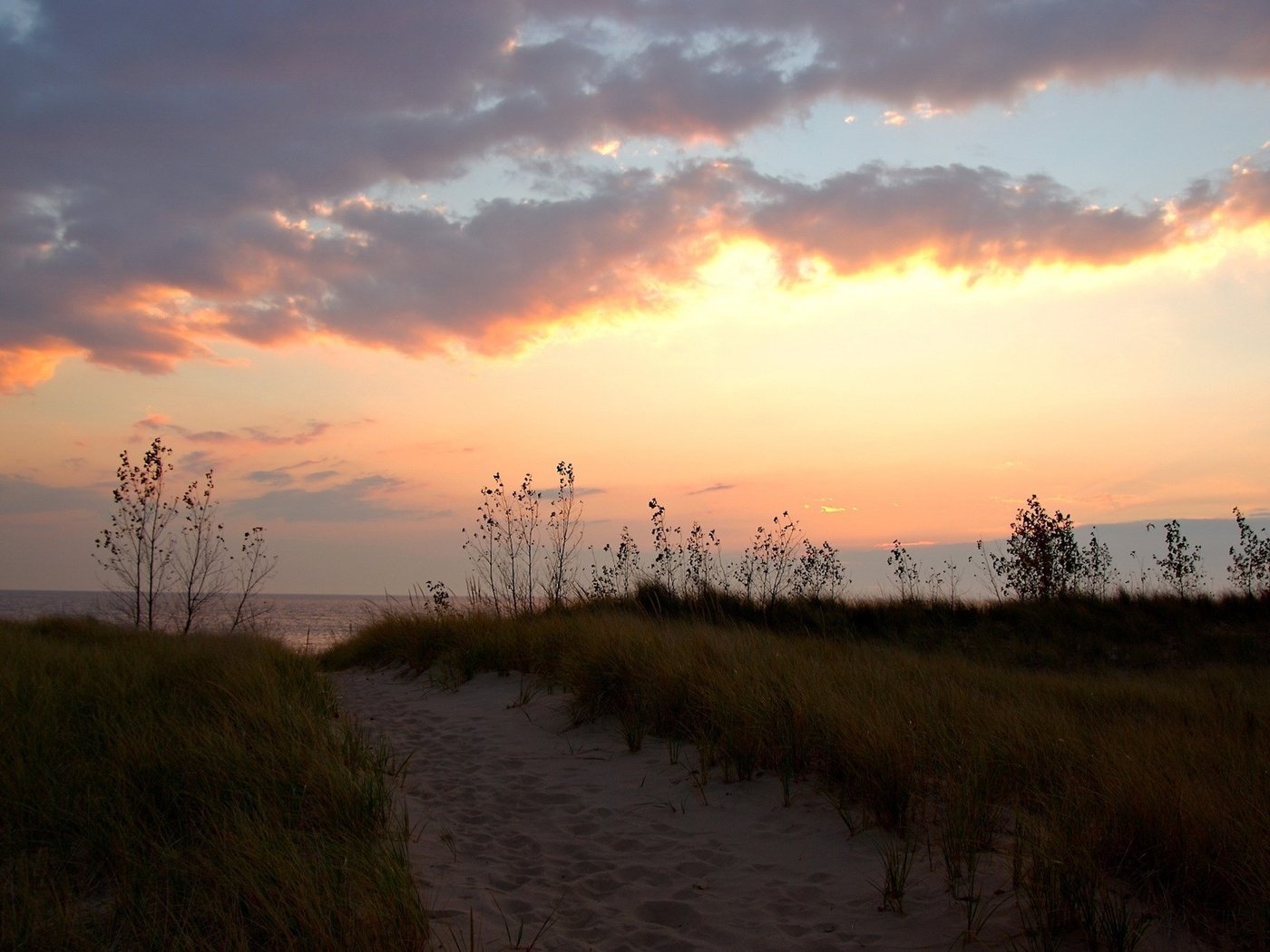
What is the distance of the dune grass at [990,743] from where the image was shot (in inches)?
136

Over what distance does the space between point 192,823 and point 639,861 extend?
8.00 ft

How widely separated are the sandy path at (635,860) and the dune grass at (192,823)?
1.45ft

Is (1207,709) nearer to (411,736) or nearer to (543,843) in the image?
(543,843)

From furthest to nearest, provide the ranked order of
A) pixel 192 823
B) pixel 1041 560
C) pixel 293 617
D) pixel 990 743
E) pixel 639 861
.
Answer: pixel 293 617 < pixel 1041 560 < pixel 990 743 < pixel 639 861 < pixel 192 823

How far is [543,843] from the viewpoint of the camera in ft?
15.5

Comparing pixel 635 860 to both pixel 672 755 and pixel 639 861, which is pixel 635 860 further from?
pixel 672 755

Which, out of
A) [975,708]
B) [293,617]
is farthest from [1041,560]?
[293,617]

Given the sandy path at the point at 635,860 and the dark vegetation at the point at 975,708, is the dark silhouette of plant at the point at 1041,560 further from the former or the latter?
the sandy path at the point at 635,860

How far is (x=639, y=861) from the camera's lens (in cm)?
441

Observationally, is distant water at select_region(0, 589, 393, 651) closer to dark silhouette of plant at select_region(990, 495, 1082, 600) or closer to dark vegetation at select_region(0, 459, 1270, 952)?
dark vegetation at select_region(0, 459, 1270, 952)

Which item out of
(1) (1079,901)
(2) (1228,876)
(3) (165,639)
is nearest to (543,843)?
(1) (1079,901)

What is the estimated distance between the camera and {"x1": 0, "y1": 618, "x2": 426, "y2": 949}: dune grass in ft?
9.96

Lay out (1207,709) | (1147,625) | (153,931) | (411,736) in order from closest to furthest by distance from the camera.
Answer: (153,931) < (1207,709) < (411,736) < (1147,625)

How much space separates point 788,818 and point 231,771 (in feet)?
11.3
